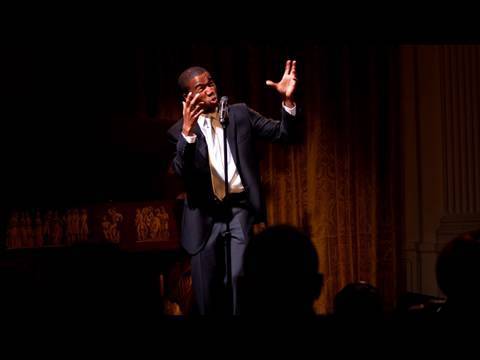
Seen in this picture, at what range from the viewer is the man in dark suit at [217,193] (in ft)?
11.3

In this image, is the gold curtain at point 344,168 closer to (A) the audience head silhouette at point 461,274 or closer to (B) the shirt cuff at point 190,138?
(B) the shirt cuff at point 190,138

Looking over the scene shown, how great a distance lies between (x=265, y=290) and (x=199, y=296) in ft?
7.11

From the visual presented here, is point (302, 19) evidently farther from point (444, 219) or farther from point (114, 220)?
point (444, 219)

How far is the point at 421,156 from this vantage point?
5.50 m

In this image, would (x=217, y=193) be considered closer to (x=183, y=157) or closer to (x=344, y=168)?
(x=183, y=157)

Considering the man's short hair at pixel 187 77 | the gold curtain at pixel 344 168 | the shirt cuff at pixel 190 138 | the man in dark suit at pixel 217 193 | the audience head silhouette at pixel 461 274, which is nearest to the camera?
the audience head silhouette at pixel 461 274

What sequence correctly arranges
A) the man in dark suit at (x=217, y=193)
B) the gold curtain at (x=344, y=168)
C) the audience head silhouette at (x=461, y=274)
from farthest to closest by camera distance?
the gold curtain at (x=344, y=168)
the man in dark suit at (x=217, y=193)
the audience head silhouette at (x=461, y=274)

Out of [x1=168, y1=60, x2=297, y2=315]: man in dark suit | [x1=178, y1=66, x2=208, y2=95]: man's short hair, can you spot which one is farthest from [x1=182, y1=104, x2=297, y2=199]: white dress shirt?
[x1=178, y1=66, x2=208, y2=95]: man's short hair

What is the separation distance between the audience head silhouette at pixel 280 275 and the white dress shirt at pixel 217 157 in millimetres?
1875

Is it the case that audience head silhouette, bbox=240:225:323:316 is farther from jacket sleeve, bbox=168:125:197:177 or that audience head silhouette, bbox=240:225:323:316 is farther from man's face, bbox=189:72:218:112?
man's face, bbox=189:72:218:112

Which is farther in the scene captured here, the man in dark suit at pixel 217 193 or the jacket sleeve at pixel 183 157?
the man in dark suit at pixel 217 193

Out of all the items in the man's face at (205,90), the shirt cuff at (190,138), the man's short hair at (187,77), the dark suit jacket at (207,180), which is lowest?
the dark suit jacket at (207,180)

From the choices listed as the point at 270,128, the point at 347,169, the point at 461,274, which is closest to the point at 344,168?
the point at 347,169

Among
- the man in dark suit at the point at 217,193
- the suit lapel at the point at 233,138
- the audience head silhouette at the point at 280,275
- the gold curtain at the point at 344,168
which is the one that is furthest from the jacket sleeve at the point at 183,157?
the gold curtain at the point at 344,168
